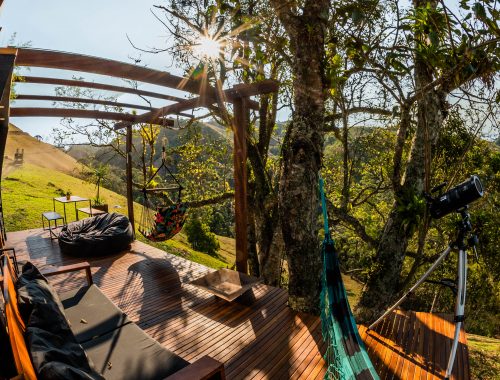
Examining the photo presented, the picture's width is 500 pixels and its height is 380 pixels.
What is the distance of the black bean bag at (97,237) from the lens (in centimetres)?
500

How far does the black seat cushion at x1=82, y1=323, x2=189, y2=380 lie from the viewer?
1703 millimetres

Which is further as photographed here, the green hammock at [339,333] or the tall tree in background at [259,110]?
the tall tree in background at [259,110]

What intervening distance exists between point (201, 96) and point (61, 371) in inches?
122

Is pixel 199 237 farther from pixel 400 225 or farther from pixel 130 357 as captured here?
pixel 130 357

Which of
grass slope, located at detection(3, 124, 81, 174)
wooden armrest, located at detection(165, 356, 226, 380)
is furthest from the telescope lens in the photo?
grass slope, located at detection(3, 124, 81, 174)

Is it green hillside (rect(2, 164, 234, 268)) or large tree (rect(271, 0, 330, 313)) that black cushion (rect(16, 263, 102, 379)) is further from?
green hillside (rect(2, 164, 234, 268))

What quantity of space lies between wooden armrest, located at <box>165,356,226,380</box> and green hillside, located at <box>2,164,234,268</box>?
6477 mm

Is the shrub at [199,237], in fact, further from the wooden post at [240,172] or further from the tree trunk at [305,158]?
the tree trunk at [305,158]

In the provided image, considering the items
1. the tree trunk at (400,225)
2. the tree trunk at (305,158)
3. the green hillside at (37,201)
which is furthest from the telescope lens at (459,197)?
the green hillside at (37,201)

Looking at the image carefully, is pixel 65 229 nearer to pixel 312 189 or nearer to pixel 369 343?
pixel 312 189

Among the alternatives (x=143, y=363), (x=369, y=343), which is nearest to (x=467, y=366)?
(x=369, y=343)

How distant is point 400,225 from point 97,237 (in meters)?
4.82

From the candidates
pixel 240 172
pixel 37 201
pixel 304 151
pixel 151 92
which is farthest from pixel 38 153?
pixel 304 151

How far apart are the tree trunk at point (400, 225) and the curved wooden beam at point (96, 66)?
322 centimetres
